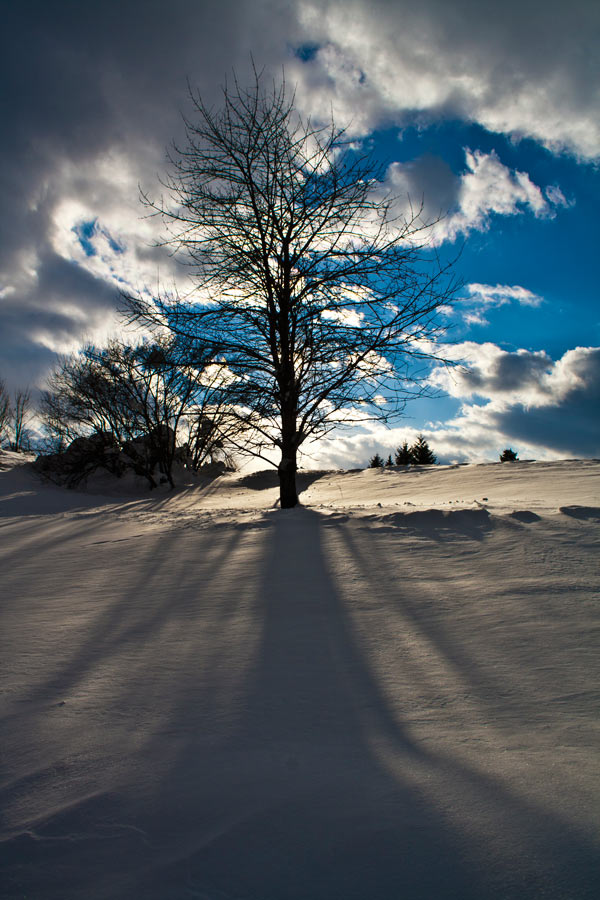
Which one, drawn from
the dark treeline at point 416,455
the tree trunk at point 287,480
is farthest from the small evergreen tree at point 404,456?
the tree trunk at point 287,480

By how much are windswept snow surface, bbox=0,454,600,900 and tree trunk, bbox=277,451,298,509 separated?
13.4 ft

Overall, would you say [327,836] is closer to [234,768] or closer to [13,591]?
[234,768]

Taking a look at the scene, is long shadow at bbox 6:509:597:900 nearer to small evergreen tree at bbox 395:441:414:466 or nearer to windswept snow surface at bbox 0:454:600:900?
windswept snow surface at bbox 0:454:600:900

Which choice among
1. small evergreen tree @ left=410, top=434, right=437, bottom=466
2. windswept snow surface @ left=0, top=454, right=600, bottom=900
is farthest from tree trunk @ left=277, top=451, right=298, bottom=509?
small evergreen tree @ left=410, top=434, right=437, bottom=466

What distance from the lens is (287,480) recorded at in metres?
7.76

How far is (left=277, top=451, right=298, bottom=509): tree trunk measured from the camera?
25.1 feet

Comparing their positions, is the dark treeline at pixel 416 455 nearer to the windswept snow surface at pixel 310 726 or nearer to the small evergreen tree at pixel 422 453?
the small evergreen tree at pixel 422 453

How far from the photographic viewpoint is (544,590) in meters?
2.65

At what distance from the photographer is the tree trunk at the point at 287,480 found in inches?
301

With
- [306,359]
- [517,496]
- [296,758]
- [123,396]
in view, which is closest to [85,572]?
[296,758]

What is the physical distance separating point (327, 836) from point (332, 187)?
7654 millimetres

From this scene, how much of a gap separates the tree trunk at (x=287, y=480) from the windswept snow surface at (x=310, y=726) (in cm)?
409

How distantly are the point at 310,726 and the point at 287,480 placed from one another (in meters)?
6.20

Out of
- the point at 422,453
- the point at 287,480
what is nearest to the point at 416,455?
the point at 422,453
